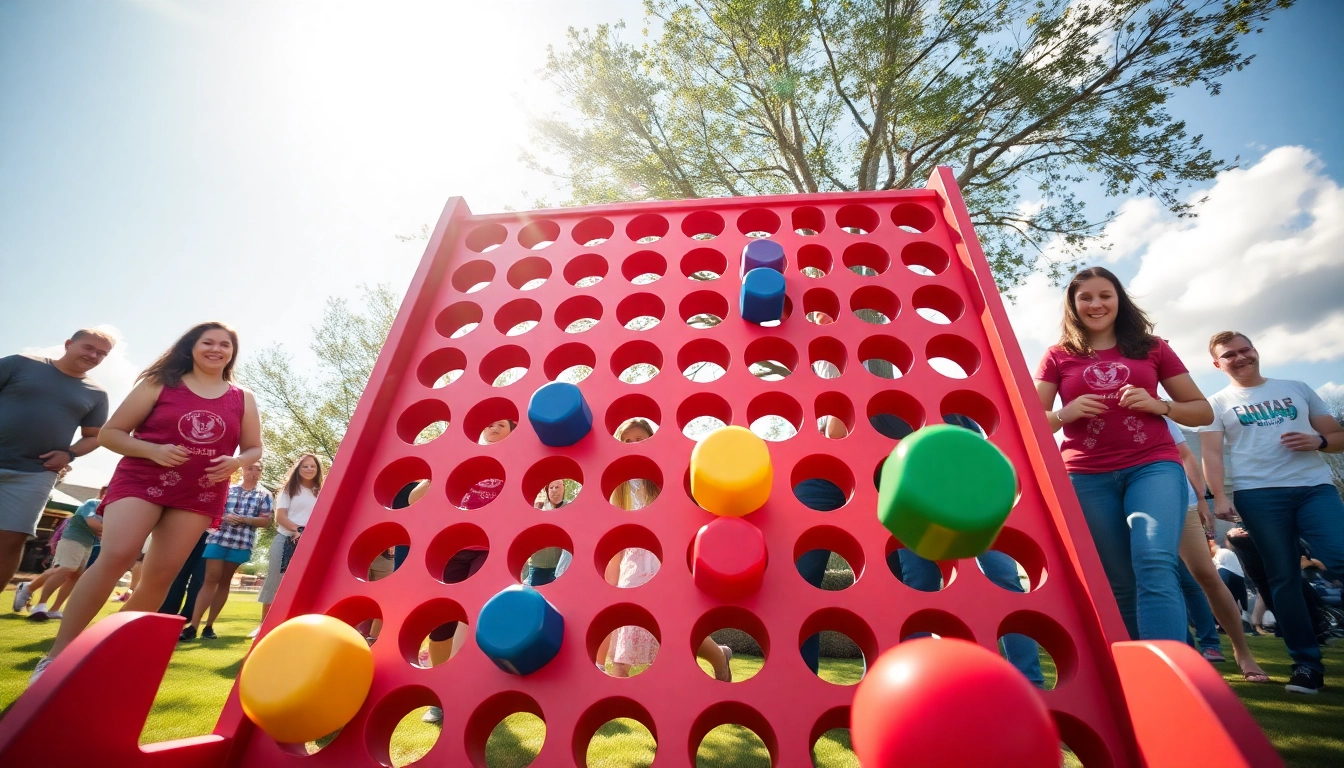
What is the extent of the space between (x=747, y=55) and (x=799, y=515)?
8938 millimetres

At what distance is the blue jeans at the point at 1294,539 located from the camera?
8.50 feet

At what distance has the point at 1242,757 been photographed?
2.16 ft

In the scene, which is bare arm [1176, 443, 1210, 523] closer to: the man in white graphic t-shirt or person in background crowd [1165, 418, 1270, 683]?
the man in white graphic t-shirt

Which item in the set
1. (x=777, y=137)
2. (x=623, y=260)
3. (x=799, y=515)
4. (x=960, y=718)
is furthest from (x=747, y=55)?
(x=960, y=718)

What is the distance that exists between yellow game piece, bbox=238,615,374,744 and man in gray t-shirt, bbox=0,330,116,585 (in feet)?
9.49

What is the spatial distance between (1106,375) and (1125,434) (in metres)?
0.25

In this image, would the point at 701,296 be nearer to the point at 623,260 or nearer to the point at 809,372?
the point at 623,260

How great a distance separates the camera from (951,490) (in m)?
0.88

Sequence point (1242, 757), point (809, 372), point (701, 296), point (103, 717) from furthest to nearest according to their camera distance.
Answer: point (701, 296)
point (809, 372)
point (103, 717)
point (1242, 757)

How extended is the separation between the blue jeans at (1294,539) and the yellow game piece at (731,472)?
3093 mm

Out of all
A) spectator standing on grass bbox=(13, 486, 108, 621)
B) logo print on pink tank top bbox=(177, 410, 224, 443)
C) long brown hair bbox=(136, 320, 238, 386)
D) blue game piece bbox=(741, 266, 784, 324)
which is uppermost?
blue game piece bbox=(741, 266, 784, 324)

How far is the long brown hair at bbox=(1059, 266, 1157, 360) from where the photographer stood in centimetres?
222

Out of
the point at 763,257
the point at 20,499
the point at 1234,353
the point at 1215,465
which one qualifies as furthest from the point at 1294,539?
the point at 20,499

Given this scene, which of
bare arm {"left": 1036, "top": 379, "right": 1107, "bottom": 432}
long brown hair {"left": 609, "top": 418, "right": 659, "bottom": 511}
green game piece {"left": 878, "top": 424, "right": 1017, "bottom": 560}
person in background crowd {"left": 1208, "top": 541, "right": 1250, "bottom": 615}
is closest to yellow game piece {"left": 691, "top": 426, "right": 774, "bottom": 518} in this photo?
green game piece {"left": 878, "top": 424, "right": 1017, "bottom": 560}
